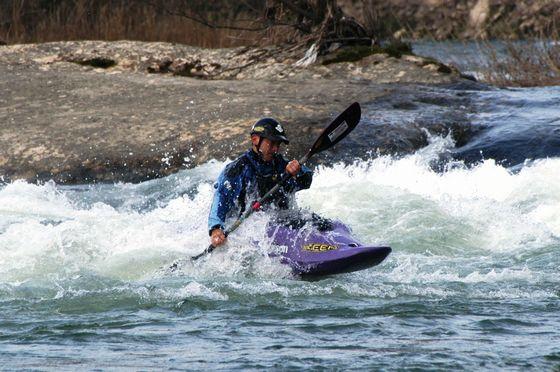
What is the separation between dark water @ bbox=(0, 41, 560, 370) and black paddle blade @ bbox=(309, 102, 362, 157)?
0.87m

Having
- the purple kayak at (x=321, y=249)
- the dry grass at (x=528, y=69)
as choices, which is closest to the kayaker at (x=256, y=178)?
the purple kayak at (x=321, y=249)

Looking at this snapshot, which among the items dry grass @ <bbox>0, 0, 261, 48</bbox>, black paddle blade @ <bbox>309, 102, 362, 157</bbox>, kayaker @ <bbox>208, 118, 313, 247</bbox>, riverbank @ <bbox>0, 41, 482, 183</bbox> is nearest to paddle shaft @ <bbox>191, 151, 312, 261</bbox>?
kayaker @ <bbox>208, 118, 313, 247</bbox>

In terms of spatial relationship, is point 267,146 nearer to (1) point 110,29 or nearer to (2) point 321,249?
(2) point 321,249

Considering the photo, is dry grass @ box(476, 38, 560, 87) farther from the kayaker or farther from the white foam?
the kayaker

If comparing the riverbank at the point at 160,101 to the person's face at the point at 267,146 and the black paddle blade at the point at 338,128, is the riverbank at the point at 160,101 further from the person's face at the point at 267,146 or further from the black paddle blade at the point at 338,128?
the person's face at the point at 267,146

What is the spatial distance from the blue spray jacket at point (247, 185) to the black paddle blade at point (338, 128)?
0.79 metres

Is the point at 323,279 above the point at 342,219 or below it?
below

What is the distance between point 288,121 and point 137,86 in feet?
7.62

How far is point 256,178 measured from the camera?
26.6 feet

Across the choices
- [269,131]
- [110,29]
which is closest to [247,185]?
[269,131]

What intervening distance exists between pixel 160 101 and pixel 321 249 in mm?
5436

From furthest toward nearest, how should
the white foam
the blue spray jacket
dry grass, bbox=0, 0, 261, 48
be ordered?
dry grass, bbox=0, 0, 261, 48 → the blue spray jacket → the white foam

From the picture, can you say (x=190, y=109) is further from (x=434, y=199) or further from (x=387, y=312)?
(x=387, y=312)

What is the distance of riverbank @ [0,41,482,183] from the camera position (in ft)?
37.9
